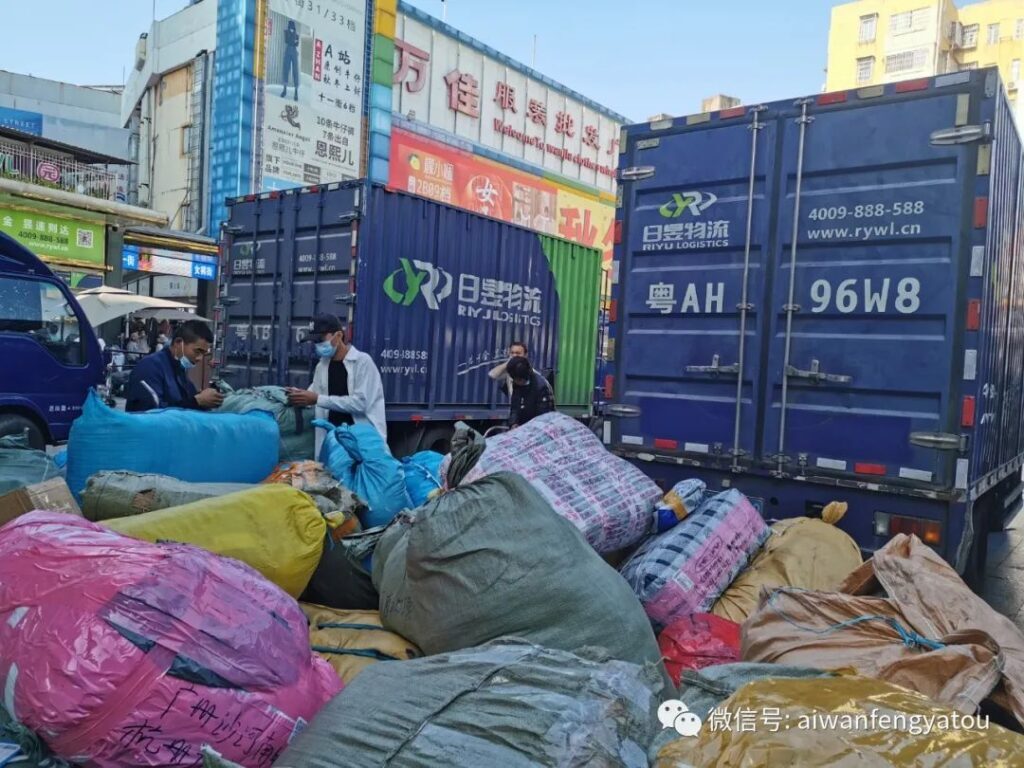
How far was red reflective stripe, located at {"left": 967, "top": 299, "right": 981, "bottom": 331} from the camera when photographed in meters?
3.69

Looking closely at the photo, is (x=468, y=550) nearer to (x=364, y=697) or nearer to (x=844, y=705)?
(x=364, y=697)

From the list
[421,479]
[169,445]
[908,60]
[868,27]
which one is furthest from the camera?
[868,27]

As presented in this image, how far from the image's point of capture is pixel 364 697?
1743 mm

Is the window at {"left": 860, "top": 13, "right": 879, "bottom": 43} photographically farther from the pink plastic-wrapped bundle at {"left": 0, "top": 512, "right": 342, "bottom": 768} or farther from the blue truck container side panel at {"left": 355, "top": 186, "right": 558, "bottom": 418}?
the pink plastic-wrapped bundle at {"left": 0, "top": 512, "right": 342, "bottom": 768}

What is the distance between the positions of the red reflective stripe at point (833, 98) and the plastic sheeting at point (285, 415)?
3.46 metres

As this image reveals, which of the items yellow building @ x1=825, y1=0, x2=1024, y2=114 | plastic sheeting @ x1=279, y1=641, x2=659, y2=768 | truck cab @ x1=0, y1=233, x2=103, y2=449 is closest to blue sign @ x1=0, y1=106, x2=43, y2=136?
truck cab @ x1=0, y1=233, x2=103, y2=449

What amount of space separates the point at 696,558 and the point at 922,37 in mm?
56594

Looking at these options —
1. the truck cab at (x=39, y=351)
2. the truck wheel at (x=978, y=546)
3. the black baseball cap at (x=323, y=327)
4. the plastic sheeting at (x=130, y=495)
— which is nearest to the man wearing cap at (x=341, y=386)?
the black baseball cap at (x=323, y=327)

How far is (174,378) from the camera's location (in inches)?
182

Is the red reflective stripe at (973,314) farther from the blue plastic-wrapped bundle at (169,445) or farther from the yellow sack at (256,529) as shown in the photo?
the blue plastic-wrapped bundle at (169,445)

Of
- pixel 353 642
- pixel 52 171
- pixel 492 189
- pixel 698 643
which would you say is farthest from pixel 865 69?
pixel 353 642

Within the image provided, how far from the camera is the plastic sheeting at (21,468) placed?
10.6ft

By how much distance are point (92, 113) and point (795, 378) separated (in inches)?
1086

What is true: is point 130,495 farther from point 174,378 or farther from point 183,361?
point 183,361
